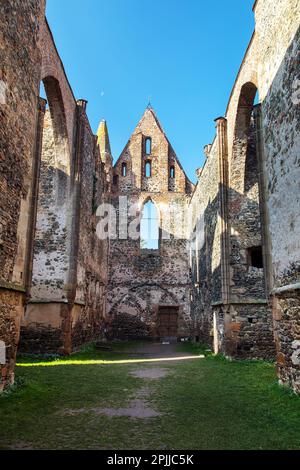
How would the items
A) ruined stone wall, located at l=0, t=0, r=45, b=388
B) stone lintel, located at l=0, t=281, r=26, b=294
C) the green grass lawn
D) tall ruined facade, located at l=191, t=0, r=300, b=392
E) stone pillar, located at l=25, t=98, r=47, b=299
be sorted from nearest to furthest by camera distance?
the green grass lawn < stone lintel, located at l=0, t=281, r=26, b=294 < ruined stone wall, located at l=0, t=0, r=45, b=388 < tall ruined facade, located at l=191, t=0, r=300, b=392 < stone pillar, located at l=25, t=98, r=47, b=299

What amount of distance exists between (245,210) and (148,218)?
33.6ft

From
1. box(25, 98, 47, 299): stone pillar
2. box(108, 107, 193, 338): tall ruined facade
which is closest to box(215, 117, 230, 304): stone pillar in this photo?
box(25, 98, 47, 299): stone pillar

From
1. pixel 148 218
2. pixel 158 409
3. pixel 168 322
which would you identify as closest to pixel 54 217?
pixel 158 409

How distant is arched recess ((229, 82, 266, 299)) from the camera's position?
460 inches

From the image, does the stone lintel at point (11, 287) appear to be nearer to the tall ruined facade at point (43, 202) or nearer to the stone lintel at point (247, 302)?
the tall ruined facade at point (43, 202)

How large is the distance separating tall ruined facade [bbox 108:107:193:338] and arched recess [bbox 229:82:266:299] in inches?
359

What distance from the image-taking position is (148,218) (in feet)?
72.1

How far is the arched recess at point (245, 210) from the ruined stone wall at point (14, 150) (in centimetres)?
667

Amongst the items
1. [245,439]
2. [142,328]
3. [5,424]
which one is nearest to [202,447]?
[245,439]

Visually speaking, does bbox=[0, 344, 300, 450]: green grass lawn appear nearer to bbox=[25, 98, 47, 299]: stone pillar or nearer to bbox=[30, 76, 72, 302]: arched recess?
bbox=[25, 98, 47, 299]: stone pillar

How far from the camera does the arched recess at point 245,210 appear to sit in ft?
38.4

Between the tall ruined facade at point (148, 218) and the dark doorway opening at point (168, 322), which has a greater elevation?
the tall ruined facade at point (148, 218)

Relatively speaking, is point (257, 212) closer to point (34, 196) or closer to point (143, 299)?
point (34, 196)

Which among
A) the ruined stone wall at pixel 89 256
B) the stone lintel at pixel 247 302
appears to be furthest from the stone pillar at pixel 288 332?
the ruined stone wall at pixel 89 256
